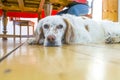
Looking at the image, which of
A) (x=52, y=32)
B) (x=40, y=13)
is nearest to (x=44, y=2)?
(x=40, y=13)

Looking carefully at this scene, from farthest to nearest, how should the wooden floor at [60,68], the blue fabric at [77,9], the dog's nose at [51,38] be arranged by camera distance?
the blue fabric at [77,9] → the dog's nose at [51,38] → the wooden floor at [60,68]

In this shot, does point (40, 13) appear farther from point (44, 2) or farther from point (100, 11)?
point (100, 11)

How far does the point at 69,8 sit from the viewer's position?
9.26 ft

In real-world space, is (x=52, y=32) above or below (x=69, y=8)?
below

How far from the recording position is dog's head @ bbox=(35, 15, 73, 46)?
57.5 inches

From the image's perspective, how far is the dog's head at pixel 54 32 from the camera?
1.46 m

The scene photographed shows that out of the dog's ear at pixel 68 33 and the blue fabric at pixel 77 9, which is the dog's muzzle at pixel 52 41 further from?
the blue fabric at pixel 77 9

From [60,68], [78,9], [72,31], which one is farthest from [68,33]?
[78,9]

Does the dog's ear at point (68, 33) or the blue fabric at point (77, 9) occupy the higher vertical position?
the blue fabric at point (77, 9)

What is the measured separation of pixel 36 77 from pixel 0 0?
1.96m

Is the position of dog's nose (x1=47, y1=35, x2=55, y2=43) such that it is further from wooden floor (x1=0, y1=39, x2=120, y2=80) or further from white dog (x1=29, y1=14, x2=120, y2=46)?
wooden floor (x1=0, y1=39, x2=120, y2=80)

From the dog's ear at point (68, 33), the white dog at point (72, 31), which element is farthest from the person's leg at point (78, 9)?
the dog's ear at point (68, 33)

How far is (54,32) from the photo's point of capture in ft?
4.94

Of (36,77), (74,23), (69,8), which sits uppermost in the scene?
(69,8)
